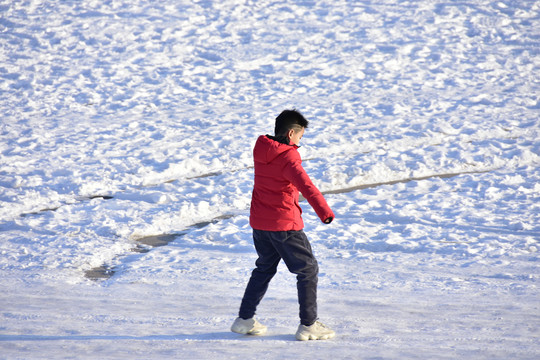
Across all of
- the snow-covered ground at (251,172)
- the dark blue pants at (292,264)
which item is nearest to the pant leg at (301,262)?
the dark blue pants at (292,264)

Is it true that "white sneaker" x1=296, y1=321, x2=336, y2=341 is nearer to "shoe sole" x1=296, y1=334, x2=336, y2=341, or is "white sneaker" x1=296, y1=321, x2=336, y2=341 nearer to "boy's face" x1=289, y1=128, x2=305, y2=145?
"shoe sole" x1=296, y1=334, x2=336, y2=341

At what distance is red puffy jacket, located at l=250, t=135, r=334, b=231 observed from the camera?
11.3 feet

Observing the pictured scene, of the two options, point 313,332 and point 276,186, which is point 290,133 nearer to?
point 276,186

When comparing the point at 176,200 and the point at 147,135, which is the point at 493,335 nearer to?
the point at 176,200

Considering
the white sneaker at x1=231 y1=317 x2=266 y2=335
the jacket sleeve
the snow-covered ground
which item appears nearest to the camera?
the jacket sleeve

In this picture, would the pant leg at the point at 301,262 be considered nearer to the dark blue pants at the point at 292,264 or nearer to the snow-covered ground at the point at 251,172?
the dark blue pants at the point at 292,264

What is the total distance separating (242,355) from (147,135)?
657 centimetres

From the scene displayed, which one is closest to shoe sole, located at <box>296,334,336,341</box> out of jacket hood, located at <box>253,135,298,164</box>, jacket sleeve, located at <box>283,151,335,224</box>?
jacket sleeve, located at <box>283,151,335,224</box>

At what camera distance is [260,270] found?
371 centimetres

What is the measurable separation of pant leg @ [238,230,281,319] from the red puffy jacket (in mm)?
101

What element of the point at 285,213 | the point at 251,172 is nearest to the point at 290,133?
the point at 285,213

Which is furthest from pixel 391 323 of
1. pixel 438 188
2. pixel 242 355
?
pixel 438 188

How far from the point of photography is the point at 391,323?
3963mm

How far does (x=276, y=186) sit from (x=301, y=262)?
0.49 metres
